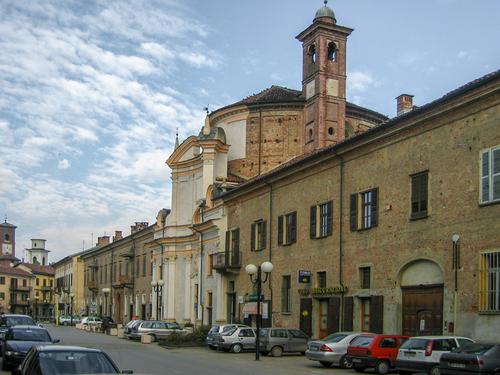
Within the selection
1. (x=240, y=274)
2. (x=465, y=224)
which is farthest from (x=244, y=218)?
(x=465, y=224)

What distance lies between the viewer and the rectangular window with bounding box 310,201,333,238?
34.8 meters

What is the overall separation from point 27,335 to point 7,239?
14978cm

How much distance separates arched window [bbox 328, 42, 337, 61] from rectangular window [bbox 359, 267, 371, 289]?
74.0ft

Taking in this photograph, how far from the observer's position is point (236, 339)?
3650 centimetres

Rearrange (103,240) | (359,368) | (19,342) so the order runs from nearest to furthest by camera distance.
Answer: (19,342) < (359,368) < (103,240)

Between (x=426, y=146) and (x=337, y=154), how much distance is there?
263 inches

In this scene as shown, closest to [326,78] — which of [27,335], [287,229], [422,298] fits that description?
[287,229]

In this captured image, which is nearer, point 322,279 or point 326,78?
point 322,279

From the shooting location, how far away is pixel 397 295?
29.0m

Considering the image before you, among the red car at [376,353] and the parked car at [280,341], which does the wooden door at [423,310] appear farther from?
the parked car at [280,341]

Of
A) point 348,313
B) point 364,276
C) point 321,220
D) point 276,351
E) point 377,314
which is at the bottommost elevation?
point 276,351

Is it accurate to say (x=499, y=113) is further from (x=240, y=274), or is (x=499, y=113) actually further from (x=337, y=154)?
(x=240, y=274)

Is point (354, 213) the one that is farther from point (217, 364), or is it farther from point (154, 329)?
point (154, 329)

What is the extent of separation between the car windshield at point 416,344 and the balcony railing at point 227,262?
24.3m
